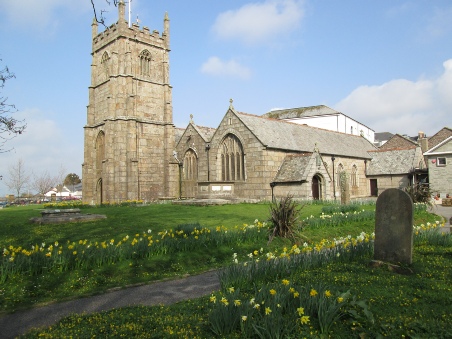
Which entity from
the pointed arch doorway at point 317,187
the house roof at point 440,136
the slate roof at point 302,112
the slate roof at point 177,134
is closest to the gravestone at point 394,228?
the pointed arch doorway at point 317,187

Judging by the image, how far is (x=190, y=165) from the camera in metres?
34.0

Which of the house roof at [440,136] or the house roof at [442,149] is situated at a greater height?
the house roof at [440,136]

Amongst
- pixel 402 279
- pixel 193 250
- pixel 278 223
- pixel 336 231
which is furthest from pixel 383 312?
pixel 336 231

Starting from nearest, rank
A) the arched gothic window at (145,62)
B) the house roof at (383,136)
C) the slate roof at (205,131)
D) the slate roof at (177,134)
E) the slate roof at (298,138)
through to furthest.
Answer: the slate roof at (298,138) → the slate roof at (205,131) → the arched gothic window at (145,62) → the slate roof at (177,134) → the house roof at (383,136)

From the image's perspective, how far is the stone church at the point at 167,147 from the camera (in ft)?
89.1

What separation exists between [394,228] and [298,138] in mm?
25205

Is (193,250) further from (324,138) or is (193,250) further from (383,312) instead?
(324,138)

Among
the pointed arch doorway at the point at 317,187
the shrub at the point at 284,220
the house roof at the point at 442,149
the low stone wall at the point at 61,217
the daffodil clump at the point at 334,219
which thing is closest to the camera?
the shrub at the point at 284,220

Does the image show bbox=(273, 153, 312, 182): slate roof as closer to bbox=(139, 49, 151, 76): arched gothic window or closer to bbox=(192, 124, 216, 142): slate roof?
bbox=(192, 124, 216, 142): slate roof

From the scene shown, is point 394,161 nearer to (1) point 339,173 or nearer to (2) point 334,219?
(1) point 339,173

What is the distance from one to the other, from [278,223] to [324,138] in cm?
2627

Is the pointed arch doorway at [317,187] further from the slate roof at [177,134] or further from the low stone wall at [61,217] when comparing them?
the low stone wall at [61,217]

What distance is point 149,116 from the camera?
34.3 metres

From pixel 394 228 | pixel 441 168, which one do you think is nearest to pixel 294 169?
pixel 441 168
